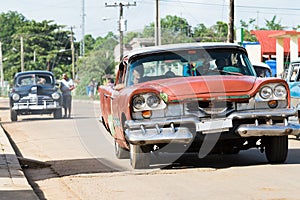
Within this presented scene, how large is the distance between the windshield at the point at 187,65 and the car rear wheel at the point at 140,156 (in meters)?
1.26

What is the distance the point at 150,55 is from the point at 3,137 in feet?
21.6

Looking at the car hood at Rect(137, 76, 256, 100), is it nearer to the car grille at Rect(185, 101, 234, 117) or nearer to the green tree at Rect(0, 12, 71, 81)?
the car grille at Rect(185, 101, 234, 117)

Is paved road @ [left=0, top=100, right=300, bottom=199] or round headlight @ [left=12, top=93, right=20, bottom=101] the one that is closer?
paved road @ [left=0, top=100, right=300, bottom=199]

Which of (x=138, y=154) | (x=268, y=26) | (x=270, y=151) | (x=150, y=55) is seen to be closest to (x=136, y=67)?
(x=150, y=55)

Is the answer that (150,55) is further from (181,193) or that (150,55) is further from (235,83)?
(181,193)

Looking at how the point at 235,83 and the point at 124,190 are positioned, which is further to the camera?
the point at 235,83

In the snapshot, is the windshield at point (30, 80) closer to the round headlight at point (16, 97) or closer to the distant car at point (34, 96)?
the distant car at point (34, 96)

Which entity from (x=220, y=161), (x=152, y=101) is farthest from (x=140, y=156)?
(x=220, y=161)

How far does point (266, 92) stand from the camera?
9.40 m

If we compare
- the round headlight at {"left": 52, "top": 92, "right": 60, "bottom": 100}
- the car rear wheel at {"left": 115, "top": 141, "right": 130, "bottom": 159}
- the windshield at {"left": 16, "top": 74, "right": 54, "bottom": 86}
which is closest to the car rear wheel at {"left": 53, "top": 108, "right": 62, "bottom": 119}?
the round headlight at {"left": 52, "top": 92, "right": 60, "bottom": 100}

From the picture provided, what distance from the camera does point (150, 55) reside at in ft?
34.9

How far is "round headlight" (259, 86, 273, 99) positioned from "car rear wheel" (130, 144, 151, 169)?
1804 millimetres

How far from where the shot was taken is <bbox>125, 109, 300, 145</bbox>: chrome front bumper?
9.07m

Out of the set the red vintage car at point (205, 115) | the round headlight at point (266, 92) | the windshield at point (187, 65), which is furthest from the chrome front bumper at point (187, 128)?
the windshield at point (187, 65)
